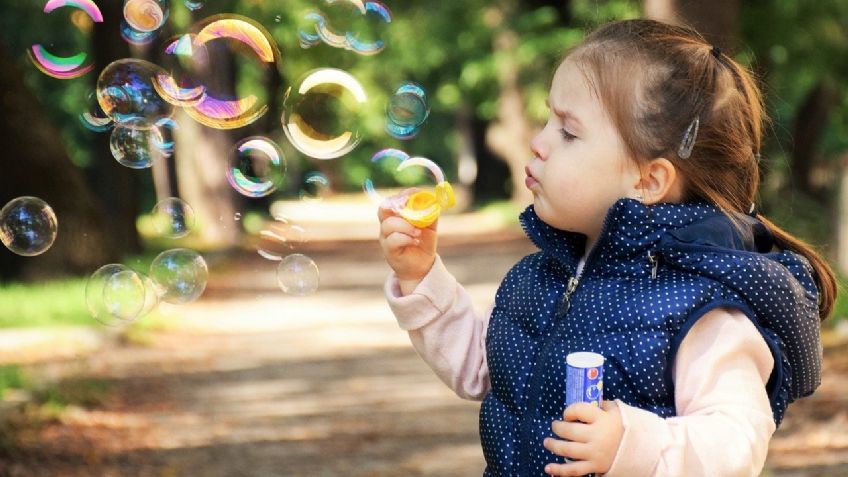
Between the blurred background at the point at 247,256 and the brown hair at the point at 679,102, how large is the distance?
0.78ft

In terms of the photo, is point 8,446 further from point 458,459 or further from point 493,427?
point 493,427

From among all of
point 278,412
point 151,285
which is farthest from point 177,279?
point 278,412

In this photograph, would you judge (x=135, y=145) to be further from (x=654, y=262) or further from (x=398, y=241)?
(x=654, y=262)

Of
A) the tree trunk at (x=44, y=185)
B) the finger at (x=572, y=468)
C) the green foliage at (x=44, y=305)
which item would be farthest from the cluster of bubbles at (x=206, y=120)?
the tree trunk at (x=44, y=185)

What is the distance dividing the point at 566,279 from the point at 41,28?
17085 millimetres

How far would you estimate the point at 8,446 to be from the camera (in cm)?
555

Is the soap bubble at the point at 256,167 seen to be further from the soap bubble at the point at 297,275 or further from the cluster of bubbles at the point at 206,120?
the soap bubble at the point at 297,275

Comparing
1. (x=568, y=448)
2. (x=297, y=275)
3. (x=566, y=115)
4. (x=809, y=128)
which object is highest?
(x=566, y=115)

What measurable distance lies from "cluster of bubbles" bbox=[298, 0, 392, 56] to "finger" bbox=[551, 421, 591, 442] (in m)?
2.28

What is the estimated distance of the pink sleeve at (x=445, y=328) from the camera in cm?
243

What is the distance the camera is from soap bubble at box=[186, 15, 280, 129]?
3938 mm

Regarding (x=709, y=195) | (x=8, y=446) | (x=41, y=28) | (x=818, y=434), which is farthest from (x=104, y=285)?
(x=41, y=28)

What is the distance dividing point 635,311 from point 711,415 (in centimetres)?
23

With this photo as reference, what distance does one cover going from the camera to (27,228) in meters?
4.26
